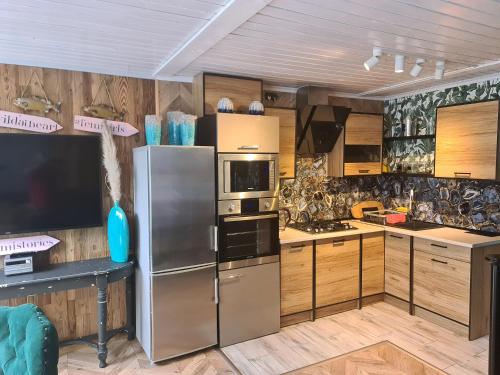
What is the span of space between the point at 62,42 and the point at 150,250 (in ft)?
5.00

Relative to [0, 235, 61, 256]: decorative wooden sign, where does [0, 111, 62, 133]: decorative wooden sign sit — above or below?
above

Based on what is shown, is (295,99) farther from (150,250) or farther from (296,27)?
(150,250)

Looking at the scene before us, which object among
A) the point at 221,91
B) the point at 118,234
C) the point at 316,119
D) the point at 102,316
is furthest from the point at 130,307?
the point at 316,119

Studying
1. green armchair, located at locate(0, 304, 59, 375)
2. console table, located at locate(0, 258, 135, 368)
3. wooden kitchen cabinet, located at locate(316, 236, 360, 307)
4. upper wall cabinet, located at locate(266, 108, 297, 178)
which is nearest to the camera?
green armchair, located at locate(0, 304, 59, 375)

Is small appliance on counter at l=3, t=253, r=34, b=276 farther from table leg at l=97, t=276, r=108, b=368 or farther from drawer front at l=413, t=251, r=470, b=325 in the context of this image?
drawer front at l=413, t=251, r=470, b=325

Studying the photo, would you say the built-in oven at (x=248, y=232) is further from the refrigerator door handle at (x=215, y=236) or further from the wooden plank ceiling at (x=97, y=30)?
the wooden plank ceiling at (x=97, y=30)

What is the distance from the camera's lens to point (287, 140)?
12.0ft

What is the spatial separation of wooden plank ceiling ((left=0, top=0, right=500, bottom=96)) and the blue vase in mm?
1184

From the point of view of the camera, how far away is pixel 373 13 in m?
1.96

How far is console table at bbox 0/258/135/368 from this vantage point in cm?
247

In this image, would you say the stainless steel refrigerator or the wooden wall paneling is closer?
the stainless steel refrigerator

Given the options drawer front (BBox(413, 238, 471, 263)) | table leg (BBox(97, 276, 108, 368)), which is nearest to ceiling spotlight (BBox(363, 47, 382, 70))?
drawer front (BBox(413, 238, 471, 263))

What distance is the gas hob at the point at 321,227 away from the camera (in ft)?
11.8

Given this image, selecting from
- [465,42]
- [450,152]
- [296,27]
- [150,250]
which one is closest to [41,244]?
[150,250]
